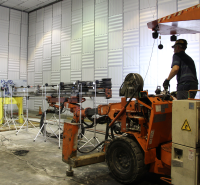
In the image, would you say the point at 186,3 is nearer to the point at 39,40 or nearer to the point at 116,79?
the point at 116,79

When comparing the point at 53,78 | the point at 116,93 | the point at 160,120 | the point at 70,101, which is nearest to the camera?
the point at 160,120

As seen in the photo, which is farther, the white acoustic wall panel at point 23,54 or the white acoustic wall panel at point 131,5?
the white acoustic wall panel at point 23,54

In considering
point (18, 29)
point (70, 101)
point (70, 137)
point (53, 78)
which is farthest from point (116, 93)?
point (18, 29)

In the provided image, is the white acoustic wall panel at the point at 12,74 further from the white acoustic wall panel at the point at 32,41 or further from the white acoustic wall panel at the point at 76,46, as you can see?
the white acoustic wall panel at the point at 76,46

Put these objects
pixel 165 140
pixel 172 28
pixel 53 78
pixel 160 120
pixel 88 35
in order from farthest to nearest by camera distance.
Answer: pixel 53 78 < pixel 88 35 < pixel 172 28 < pixel 165 140 < pixel 160 120

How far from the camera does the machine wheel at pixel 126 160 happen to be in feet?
9.20

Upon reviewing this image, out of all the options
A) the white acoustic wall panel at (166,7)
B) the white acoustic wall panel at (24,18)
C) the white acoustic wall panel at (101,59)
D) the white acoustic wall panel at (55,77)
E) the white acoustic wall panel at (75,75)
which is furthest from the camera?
the white acoustic wall panel at (24,18)

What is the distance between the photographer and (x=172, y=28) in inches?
138

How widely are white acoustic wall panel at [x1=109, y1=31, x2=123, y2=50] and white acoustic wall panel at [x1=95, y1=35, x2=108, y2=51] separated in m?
0.27

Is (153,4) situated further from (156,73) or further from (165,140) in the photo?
(165,140)

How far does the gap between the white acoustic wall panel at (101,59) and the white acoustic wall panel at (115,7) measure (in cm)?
156

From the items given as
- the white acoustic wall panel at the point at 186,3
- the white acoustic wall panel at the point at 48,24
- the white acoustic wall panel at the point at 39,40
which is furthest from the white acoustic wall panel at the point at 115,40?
the white acoustic wall panel at the point at 39,40

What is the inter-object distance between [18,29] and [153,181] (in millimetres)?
12031

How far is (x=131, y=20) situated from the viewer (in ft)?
25.6
